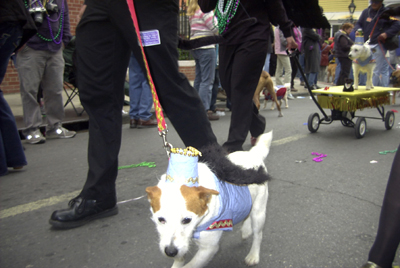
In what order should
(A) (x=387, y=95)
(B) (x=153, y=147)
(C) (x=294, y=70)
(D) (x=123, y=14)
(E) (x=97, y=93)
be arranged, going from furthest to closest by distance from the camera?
1. (C) (x=294, y=70)
2. (A) (x=387, y=95)
3. (B) (x=153, y=147)
4. (E) (x=97, y=93)
5. (D) (x=123, y=14)

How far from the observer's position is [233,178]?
1.81 meters

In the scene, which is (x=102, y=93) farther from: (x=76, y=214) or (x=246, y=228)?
(x=246, y=228)

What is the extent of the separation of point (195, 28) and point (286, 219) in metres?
4.89

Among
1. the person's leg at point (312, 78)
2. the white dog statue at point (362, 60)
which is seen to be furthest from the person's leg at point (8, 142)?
the person's leg at point (312, 78)

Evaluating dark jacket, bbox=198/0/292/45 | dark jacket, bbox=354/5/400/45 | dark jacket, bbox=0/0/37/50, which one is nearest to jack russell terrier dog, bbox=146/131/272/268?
dark jacket, bbox=198/0/292/45

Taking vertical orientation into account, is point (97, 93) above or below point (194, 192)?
above

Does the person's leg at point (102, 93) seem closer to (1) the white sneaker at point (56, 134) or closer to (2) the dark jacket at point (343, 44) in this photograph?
(1) the white sneaker at point (56, 134)

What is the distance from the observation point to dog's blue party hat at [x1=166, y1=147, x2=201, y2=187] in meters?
1.56

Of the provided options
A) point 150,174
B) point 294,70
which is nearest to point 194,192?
point 150,174

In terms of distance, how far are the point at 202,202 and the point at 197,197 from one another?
5cm

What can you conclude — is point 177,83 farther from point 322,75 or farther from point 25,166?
point 322,75

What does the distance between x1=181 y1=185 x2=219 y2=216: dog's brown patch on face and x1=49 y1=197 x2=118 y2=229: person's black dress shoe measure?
1.28 m

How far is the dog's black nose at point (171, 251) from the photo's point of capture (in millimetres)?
→ 1477

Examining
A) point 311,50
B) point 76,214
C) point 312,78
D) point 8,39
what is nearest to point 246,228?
point 76,214
